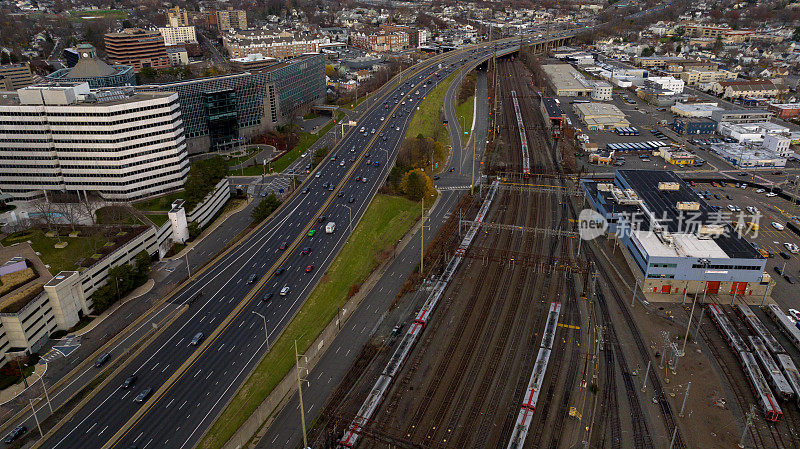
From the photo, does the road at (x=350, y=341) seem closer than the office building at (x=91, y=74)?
Yes

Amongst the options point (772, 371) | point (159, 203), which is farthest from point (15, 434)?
point (772, 371)

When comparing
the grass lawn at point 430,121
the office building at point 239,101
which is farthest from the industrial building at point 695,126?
the office building at point 239,101

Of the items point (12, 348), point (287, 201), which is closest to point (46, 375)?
point (12, 348)

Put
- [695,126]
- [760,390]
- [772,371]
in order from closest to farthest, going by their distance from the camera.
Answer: [760,390], [772,371], [695,126]

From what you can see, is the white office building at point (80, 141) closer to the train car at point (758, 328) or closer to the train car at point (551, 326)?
the train car at point (551, 326)

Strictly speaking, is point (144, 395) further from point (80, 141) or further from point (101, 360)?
point (80, 141)

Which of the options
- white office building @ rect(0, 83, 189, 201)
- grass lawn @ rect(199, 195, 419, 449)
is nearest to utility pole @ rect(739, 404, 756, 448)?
grass lawn @ rect(199, 195, 419, 449)
